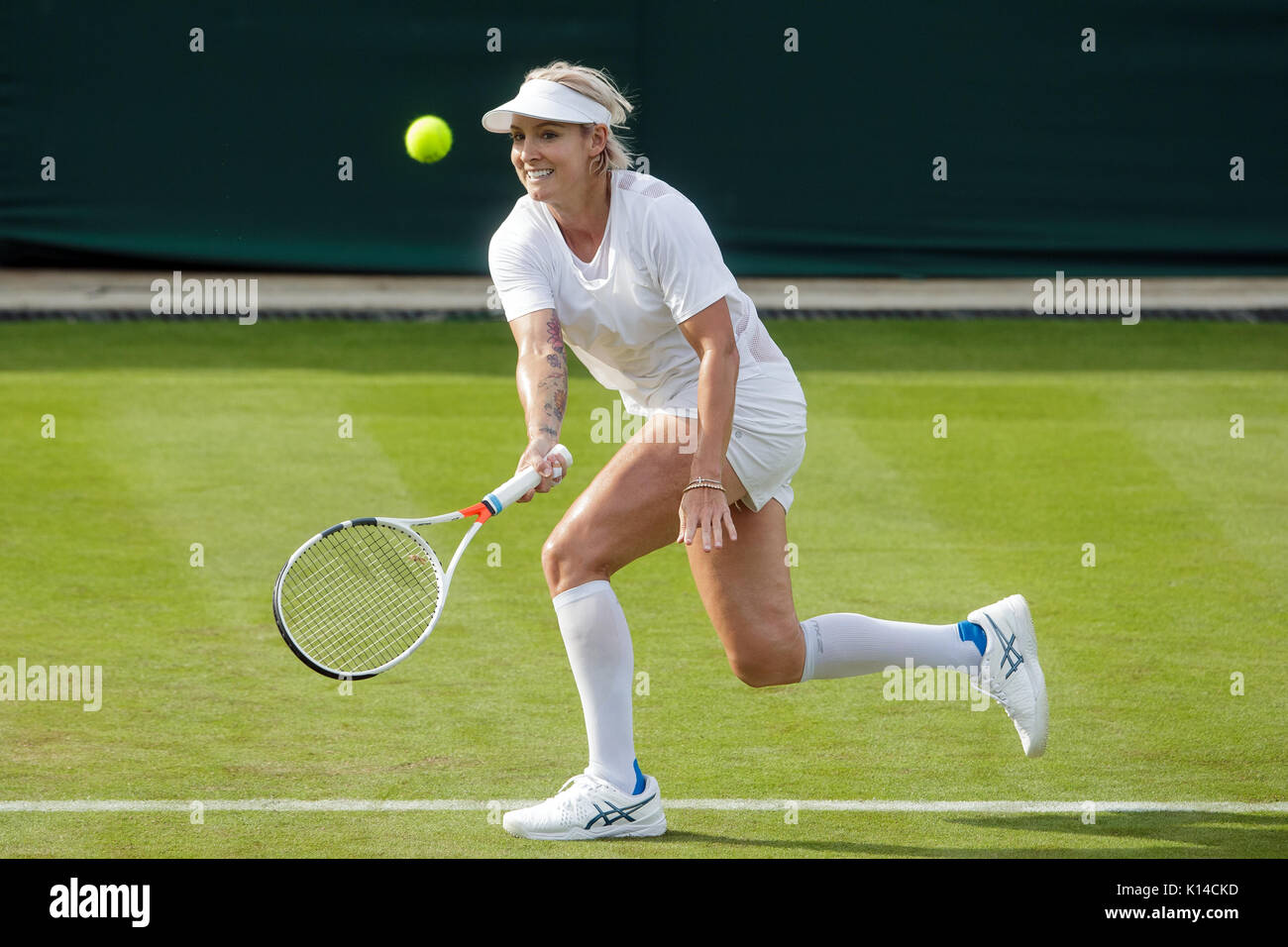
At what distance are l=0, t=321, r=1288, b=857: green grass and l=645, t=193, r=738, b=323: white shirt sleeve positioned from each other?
1.15m

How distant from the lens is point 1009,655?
177 inches

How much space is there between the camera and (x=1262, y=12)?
12.0m

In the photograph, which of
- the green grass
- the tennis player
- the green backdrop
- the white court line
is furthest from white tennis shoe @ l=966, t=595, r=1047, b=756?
the green backdrop

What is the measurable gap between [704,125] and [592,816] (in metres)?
8.74

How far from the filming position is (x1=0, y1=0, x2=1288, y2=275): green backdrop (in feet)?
39.4

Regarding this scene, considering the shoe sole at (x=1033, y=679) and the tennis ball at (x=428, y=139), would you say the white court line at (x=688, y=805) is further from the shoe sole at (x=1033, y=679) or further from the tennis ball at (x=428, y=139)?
the tennis ball at (x=428, y=139)

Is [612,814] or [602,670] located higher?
[602,670]

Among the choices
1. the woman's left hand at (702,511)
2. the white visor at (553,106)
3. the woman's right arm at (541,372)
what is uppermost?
the white visor at (553,106)

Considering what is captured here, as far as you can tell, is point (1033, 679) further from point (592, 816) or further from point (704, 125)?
point (704, 125)

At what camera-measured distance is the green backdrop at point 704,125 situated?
12.0 m

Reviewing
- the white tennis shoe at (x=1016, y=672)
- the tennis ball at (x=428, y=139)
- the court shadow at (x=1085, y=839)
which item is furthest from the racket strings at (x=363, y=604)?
the tennis ball at (x=428, y=139)

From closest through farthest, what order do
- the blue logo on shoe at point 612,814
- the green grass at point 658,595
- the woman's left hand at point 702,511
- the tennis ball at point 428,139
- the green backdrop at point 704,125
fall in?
the woman's left hand at point 702,511, the blue logo on shoe at point 612,814, the green grass at point 658,595, the tennis ball at point 428,139, the green backdrop at point 704,125

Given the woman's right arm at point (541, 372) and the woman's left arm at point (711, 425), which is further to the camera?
the woman's right arm at point (541, 372)

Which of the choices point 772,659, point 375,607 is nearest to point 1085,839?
point 772,659
